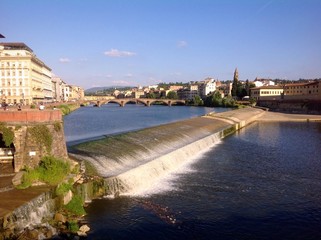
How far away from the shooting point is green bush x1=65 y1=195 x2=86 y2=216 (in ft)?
59.1

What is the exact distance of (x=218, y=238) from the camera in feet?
54.5

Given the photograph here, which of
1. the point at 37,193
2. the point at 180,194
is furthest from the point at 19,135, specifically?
the point at 180,194

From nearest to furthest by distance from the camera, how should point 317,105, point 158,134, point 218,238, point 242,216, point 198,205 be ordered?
point 218,238 → point 242,216 → point 198,205 → point 158,134 → point 317,105

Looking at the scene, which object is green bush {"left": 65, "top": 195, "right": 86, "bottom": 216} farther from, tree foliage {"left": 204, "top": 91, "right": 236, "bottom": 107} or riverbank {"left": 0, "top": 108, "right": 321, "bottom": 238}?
tree foliage {"left": 204, "top": 91, "right": 236, "bottom": 107}

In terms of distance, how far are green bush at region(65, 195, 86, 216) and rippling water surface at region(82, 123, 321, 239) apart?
0.48 metres

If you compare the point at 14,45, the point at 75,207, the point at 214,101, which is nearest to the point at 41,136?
the point at 75,207

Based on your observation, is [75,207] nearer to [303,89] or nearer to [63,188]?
[63,188]

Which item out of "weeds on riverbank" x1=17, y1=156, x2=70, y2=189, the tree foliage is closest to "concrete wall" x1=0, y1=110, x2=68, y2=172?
"weeds on riverbank" x1=17, y1=156, x2=70, y2=189

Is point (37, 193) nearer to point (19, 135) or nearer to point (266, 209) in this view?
point (19, 135)

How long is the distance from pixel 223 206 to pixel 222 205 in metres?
0.16

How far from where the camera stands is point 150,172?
1017 inches

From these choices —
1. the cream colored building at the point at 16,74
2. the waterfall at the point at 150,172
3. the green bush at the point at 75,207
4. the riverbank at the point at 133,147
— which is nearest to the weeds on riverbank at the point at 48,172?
the riverbank at the point at 133,147

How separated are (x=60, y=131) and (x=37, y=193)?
205 inches

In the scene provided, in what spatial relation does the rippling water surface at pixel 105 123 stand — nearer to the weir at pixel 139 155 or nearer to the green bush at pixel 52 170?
the weir at pixel 139 155
